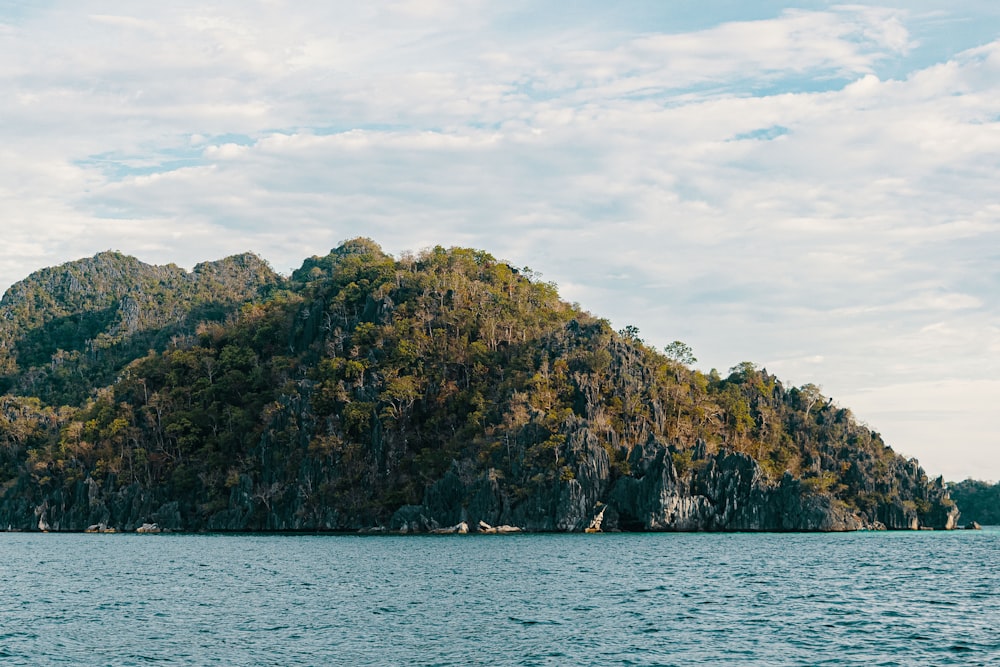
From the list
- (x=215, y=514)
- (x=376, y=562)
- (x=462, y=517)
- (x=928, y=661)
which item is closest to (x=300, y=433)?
(x=215, y=514)

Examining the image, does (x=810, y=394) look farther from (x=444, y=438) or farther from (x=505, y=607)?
(x=505, y=607)

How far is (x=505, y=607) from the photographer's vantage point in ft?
162

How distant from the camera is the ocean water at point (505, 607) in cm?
3716

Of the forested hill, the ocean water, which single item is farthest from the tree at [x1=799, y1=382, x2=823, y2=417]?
the ocean water

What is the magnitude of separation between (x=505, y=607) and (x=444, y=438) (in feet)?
331

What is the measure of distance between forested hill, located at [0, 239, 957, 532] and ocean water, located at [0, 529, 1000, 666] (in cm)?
3938

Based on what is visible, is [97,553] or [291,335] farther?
[291,335]

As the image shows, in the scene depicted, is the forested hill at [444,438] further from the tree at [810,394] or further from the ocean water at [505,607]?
the ocean water at [505,607]

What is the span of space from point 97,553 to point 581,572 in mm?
52355

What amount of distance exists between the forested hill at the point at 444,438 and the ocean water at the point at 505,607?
39.4 m

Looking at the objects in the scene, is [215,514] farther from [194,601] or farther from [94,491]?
[194,601]

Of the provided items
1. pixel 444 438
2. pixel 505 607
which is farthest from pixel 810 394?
pixel 505 607

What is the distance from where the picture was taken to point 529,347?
158 meters

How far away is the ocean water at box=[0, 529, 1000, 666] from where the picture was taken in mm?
37156
